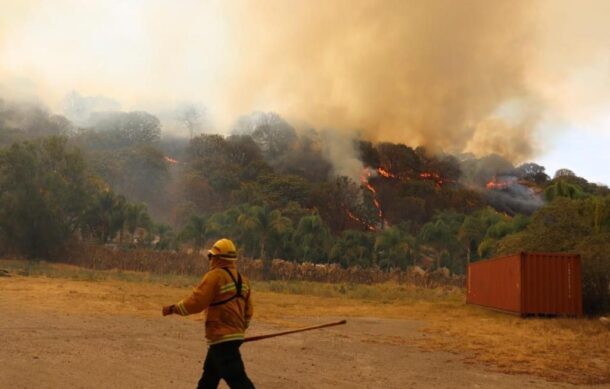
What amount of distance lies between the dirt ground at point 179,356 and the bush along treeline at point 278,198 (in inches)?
565

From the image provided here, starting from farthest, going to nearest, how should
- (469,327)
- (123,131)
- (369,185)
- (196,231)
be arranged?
(123,131)
(369,185)
(196,231)
(469,327)

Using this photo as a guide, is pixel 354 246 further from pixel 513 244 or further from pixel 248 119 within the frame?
pixel 248 119

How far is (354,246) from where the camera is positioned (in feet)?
204

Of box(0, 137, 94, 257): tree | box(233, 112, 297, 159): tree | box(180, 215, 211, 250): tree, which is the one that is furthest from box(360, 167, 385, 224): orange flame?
box(0, 137, 94, 257): tree

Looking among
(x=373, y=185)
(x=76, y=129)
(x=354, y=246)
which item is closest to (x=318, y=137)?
(x=373, y=185)

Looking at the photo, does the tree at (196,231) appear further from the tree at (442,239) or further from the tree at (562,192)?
the tree at (562,192)

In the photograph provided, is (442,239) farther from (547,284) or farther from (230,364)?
(230,364)

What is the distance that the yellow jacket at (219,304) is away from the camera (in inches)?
197

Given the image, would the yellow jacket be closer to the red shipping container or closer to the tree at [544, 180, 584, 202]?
the red shipping container

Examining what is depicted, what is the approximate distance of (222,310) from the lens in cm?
512

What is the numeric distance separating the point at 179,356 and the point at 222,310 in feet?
17.0

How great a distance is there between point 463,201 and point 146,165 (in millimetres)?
57905

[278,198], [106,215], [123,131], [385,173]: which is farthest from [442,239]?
[123,131]

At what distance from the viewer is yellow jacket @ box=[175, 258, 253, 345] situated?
16.4 feet
